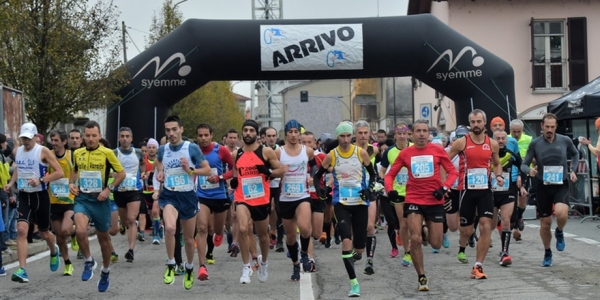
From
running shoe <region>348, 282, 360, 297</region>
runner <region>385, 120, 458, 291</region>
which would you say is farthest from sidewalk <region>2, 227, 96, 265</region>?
runner <region>385, 120, 458, 291</region>

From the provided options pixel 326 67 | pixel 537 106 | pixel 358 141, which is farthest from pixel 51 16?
pixel 537 106

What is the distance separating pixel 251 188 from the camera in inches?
444

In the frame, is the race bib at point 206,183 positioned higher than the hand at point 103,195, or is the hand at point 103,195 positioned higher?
the race bib at point 206,183

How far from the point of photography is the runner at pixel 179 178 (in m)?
10.9

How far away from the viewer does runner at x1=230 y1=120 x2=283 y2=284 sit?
37.0 ft

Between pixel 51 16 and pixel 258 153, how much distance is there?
12.0 metres

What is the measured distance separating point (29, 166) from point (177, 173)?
2.67 metres

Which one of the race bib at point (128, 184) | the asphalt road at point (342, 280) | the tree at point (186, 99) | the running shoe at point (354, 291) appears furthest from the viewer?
the tree at point (186, 99)

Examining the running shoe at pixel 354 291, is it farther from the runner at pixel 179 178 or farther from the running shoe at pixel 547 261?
the running shoe at pixel 547 261

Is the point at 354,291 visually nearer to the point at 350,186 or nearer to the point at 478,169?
the point at 350,186

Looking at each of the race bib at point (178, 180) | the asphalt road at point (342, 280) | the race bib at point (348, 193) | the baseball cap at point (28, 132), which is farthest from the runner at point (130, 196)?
the race bib at point (348, 193)

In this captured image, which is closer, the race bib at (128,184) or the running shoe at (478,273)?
the running shoe at (478,273)

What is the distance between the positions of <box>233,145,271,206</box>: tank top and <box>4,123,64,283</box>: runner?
2456 mm

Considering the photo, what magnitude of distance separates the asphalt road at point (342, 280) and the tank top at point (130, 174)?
3.67ft
